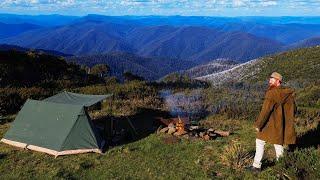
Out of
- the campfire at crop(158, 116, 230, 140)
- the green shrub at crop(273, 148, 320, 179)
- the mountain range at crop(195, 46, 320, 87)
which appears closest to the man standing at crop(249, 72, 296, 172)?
the green shrub at crop(273, 148, 320, 179)

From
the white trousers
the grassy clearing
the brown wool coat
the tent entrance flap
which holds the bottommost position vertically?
the grassy clearing

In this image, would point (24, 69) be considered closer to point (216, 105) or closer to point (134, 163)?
point (216, 105)

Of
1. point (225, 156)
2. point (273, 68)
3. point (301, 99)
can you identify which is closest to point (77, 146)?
point (225, 156)

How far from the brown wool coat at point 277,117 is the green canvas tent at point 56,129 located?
6700 millimetres

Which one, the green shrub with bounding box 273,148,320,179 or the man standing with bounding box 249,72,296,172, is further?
the man standing with bounding box 249,72,296,172

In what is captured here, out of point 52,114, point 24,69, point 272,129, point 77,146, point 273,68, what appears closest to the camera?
point 272,129

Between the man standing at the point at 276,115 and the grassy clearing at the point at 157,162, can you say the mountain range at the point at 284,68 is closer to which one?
the grassy clearing at the point at 157,162

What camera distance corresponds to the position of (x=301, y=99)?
44844 mm

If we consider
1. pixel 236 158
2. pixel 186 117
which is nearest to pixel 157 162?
pixel 236 158

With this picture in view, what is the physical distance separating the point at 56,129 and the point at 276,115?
8607 millimetres

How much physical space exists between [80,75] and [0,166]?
47761 mm

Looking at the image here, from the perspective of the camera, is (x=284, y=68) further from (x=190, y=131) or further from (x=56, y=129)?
(x=56, y=129)

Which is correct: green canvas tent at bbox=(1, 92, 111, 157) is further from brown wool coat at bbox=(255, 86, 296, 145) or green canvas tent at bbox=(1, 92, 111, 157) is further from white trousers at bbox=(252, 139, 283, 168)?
brown wool coat at bbox=(255, 86, 296, 145)

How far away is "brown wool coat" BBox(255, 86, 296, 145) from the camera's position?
12.8 meters
